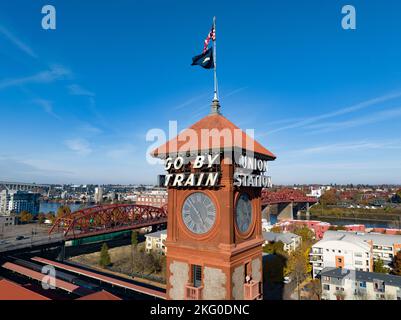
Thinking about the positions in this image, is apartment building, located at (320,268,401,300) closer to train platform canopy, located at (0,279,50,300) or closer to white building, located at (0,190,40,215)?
train platform canopy, located at (0,279,50,300)

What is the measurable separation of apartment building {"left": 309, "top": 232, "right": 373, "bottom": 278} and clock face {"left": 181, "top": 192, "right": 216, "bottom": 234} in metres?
44.1

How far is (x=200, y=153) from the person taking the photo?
12.3 metres

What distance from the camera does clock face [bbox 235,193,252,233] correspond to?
1272 cm

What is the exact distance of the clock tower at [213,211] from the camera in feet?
38.8

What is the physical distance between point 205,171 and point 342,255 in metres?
45.9

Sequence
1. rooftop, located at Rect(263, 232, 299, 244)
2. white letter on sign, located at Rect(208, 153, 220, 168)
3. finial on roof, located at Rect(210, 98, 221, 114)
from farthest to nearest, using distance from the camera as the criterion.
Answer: rooftop, located at Rect(263, 232, 299, 244), finial on roof, located at Rect(210, 98, 221, 114), white letter on sign, located at Rect(208, 153, 220, 168)

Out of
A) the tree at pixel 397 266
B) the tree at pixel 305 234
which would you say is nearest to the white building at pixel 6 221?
the tree at pixel 305 234

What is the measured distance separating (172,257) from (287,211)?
462ft

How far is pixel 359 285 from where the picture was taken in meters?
38.0

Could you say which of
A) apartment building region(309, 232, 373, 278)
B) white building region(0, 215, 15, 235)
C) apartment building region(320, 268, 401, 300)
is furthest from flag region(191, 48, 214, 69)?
white building region(0, 215, 15, 235)

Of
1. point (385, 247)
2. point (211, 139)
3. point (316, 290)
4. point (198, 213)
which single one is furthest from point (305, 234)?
point (211, 139)

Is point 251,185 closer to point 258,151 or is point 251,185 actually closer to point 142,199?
point 258,151

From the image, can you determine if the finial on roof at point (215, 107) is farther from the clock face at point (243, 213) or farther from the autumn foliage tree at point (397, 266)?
the autumn foliage tree at point (397, 266)
